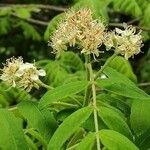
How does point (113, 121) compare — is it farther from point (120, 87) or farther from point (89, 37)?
point (89, 37)

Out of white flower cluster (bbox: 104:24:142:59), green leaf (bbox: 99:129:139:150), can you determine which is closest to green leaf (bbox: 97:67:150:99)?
white flower cluster (bbox: 104:24:142:59)

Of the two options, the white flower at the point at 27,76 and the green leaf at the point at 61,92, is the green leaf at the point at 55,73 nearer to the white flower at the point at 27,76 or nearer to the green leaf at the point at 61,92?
the white flower at the point at 27,76

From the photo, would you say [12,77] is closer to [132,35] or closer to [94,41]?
[94,41]

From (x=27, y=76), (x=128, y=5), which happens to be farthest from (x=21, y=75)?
(x=128, y=5)

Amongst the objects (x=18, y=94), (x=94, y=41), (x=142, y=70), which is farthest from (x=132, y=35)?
(x=142, y=70)

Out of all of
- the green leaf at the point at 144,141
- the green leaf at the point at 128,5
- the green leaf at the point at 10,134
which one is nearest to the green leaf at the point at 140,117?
the green leaf at the point at 144,141
